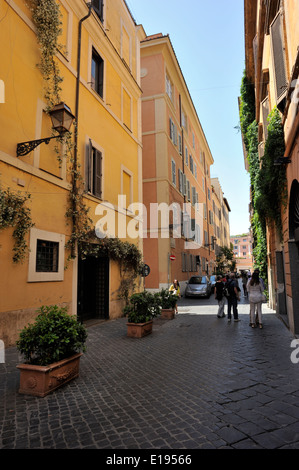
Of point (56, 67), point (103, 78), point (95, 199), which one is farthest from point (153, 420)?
point (103, 78)

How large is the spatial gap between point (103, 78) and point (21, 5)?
167 inches

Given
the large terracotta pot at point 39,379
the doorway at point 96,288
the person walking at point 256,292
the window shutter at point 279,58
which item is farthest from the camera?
the doorway at point 96,288

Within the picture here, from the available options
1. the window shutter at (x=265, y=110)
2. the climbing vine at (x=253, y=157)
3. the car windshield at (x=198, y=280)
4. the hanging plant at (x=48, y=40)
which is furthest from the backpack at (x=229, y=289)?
the car windshield at (x=198, y=280)

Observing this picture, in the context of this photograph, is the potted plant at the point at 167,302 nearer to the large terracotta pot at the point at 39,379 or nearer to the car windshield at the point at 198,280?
the large terracotta pot at the point at 39,379

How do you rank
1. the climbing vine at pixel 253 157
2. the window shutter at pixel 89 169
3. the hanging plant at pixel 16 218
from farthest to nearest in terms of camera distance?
the climbing vine at pixel 253 157 → the window shutter at pixel 89 169 → the hanging plant at pixel 16 218

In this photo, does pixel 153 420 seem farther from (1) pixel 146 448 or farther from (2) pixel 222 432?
(2) pixel 222 432

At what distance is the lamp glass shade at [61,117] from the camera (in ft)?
21.4

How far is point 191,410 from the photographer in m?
3.41

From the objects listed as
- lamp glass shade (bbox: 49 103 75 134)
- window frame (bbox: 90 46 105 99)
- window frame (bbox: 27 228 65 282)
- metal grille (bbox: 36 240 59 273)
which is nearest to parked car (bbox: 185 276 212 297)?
window frame (bbox: 27 228 65 282)

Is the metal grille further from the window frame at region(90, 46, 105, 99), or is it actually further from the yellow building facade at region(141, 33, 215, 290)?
the yellow building facade at region(141, 33, 215, 290)

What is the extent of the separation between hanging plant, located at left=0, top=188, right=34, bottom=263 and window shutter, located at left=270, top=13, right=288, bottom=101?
6790 mm

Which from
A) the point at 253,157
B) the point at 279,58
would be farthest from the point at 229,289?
the point at 253,157

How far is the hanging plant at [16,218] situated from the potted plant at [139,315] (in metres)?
3.20

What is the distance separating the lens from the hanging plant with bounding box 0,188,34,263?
19.4ft
